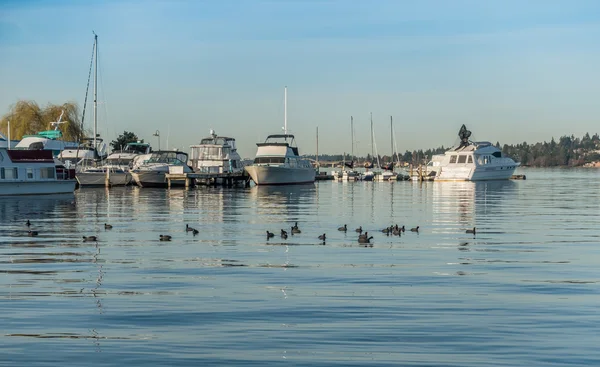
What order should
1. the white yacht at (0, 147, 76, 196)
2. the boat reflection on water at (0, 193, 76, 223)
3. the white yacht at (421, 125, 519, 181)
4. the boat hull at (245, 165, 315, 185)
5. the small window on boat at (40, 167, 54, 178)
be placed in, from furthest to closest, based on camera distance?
the white yacht at (421, 125, 519, 181) < the boat hull at (245, 165, 315, 185) < the small window on boat at (40, 167, 54, 178) < the white yacht at (0, 147, 76, 196) < the boat reflection on water at (0, 193, 76, 223)

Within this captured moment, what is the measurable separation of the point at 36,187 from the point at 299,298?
6368 cm

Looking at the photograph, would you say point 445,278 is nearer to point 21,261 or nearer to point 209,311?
point 209,311

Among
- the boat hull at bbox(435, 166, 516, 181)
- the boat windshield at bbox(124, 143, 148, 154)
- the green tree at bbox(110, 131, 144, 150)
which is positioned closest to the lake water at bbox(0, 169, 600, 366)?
the boat windshield at bbox(124, 143, 148, 154)

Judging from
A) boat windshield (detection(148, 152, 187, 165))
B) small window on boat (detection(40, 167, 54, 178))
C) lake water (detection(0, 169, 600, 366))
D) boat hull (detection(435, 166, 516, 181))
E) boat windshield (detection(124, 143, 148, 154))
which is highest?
boat windshield (detection(124, 143, 148, 154))

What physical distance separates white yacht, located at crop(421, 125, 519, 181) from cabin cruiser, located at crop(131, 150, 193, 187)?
5112 centimetres

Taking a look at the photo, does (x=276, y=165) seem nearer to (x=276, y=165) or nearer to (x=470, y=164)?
(x=276, y=165)

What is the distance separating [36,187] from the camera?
8050cm

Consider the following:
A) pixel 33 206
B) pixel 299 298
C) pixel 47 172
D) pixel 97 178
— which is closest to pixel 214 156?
pixel 97 178

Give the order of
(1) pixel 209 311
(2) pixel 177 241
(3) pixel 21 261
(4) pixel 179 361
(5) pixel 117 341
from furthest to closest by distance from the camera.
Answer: (2) pixel 177 241 < (3) pixel 21 261 < (1) pixel 209 311 < (5) pixel 117 341 < (4) pixel 179 361

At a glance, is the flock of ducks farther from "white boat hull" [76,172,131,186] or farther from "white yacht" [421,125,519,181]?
"white yacht" [421,125,519,181]

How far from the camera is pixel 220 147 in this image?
121625 mm

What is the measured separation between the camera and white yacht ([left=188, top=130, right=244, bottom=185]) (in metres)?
121

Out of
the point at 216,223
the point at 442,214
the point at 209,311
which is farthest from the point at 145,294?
the point at 442,214

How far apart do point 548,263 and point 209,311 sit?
13.7 m
